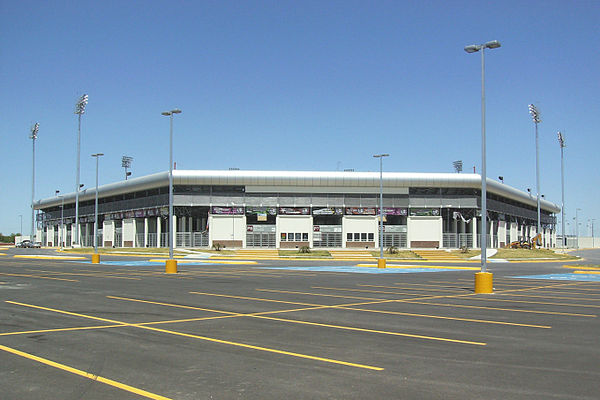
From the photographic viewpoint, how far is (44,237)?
115 m

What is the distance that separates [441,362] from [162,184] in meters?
62.8

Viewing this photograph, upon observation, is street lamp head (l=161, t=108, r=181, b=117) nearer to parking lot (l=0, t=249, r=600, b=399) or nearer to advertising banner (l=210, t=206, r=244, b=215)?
parking lot (l=0, t=249, r=600, b=399)

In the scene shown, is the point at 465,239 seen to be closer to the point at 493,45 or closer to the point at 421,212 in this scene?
the point at 421,212

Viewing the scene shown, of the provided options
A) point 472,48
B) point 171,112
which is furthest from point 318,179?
point 472,48

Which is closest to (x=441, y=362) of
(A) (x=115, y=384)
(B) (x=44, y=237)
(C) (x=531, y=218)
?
(A) (x=115, y=384)

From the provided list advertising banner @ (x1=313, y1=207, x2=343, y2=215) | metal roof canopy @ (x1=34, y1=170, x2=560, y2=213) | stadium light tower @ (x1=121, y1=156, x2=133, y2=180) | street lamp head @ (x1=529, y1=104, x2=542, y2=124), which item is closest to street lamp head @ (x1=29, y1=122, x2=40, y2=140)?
stadium light tower @ (x1=121, y1=156, x2=133, y2=180)

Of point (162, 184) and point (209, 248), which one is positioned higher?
point (162, 184)

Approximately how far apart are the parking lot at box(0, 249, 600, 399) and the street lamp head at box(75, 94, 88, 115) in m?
62.8

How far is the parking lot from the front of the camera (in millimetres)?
6645

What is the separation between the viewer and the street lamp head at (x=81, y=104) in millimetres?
74938

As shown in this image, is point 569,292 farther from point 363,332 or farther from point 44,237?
point 44,237

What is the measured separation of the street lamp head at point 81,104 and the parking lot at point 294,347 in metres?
62.8

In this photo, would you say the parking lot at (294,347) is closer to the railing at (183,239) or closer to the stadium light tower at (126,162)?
the railing at (183,239)

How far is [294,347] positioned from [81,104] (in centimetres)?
7397
